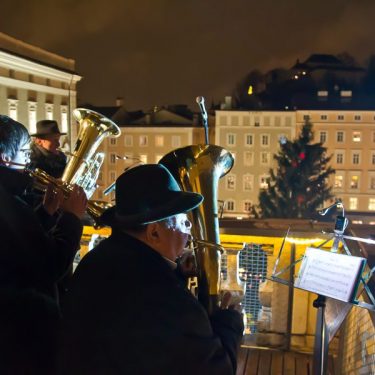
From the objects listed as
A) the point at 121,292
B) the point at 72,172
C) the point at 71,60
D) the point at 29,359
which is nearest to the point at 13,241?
the point at 29,359

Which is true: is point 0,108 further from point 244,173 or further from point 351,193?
point 351,193

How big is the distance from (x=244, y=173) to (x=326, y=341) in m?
39.6

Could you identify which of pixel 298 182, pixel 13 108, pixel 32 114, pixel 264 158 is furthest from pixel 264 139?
pixel 13 108

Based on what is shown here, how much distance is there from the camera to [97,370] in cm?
170

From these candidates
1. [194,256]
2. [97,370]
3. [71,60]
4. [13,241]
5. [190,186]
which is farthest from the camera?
[71,60]

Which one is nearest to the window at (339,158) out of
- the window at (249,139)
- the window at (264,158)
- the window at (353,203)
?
the window at (353,203)

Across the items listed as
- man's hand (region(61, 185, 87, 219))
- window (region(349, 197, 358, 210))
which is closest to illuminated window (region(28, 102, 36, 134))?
man's hand (region(61, 185, 87, 219))

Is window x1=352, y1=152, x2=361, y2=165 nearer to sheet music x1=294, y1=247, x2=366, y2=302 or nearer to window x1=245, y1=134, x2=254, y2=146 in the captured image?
window x1=245, y1=134, x2=254, y2=146

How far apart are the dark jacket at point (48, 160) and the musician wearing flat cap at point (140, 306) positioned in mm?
2643

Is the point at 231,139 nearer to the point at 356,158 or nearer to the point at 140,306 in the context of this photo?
the point at 356,158

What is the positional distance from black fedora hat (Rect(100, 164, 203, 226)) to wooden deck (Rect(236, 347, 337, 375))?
264 cm

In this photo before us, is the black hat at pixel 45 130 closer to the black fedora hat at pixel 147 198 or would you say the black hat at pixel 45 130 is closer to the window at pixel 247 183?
the black fedora hat at pixel 147 198

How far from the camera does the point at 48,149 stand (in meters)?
4.68

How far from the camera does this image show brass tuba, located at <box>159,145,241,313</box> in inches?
109
